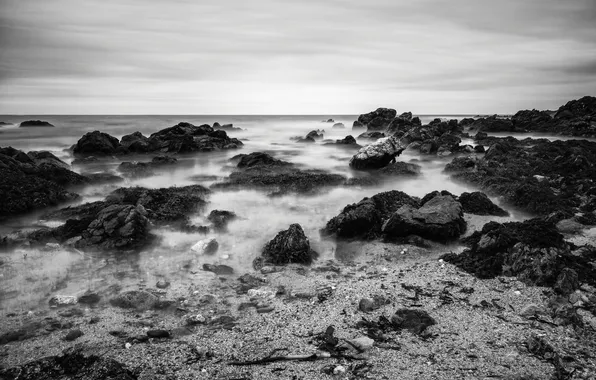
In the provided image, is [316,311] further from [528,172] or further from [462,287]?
[528,172]

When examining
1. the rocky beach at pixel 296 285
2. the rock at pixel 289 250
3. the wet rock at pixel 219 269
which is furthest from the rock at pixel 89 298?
the rock at pixel 289 250

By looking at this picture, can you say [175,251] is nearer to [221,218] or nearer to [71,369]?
[221,218]

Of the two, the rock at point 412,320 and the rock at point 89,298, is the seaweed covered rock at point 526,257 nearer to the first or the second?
the rock at point 412,320

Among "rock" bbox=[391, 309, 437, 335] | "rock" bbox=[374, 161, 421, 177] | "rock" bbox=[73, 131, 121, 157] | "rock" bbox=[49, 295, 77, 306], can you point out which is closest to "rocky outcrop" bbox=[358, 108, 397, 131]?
"rock" bbox=[374, 161, 421, 177]

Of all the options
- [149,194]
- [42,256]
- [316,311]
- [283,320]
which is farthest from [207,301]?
[149,194]

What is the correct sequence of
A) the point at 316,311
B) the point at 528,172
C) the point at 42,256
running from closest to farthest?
the point at 316,311 → the point at 42,256 → the point at 528,172

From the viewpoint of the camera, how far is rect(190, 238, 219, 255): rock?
25.5 ft

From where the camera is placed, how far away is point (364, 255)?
25.4ft

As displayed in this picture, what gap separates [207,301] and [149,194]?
6734 millimetres

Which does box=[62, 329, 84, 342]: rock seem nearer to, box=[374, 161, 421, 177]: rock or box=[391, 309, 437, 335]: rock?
box=[391, 309, 437, 335]: rock

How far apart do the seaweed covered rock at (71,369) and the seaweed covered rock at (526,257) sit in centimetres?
597

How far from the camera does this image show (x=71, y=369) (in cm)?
389

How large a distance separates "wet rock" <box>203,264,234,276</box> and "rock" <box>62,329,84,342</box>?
2.47 m

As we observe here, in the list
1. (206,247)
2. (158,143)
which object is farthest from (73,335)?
(158,143)
